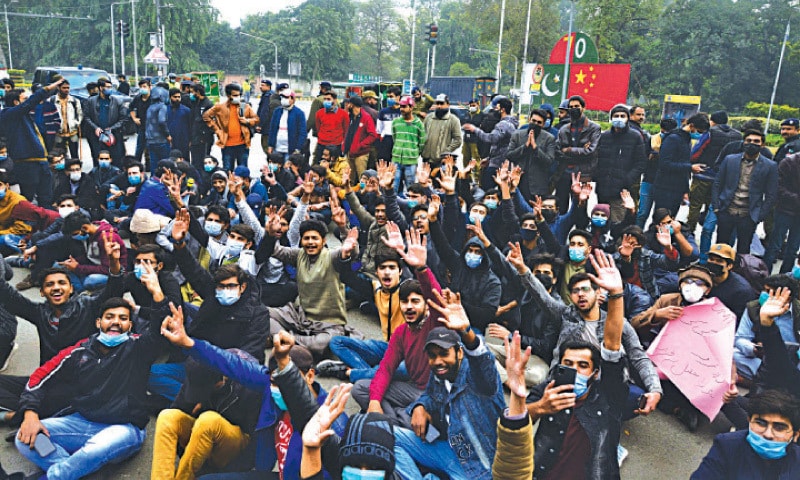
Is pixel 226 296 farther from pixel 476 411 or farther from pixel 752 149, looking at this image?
pixel 752 149

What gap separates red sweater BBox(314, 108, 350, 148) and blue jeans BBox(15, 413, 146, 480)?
7.65 meters

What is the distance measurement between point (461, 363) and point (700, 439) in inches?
91.9

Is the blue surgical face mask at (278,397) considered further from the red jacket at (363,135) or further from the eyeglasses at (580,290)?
the red jacket at (363,135)

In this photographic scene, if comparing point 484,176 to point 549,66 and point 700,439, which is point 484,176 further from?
point 549,66

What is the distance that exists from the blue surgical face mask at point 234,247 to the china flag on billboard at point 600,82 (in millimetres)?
10540

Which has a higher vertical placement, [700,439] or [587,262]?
[587,262]

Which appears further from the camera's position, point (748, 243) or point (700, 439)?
point (748, 243)

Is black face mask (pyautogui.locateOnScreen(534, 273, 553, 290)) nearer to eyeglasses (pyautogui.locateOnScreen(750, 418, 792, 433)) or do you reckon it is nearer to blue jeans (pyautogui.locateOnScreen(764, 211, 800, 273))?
eyeglasses (pyautogui.locateOnScreen(750, 418, 792, 433))

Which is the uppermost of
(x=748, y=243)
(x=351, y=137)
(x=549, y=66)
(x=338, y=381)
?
(x=549, y=66)

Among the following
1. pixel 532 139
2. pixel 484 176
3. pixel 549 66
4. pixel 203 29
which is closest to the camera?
pixel 532 139

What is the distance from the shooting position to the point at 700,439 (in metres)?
4.65

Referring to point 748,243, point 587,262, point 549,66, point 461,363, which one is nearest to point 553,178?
point 748,243

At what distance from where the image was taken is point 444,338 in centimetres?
340

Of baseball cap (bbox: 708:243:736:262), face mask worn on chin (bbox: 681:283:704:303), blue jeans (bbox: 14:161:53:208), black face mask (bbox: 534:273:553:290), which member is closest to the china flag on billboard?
baseball cap (bbox: 708:243:736:262)
